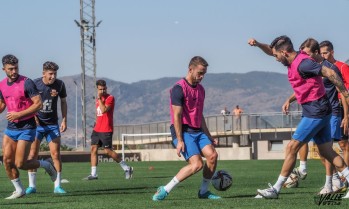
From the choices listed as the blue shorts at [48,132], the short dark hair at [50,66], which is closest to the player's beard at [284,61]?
the short dark hair at [50,66]

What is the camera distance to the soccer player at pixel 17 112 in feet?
48.0

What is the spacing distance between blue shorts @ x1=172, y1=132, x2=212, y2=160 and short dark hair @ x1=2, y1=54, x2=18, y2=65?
2.74 meters

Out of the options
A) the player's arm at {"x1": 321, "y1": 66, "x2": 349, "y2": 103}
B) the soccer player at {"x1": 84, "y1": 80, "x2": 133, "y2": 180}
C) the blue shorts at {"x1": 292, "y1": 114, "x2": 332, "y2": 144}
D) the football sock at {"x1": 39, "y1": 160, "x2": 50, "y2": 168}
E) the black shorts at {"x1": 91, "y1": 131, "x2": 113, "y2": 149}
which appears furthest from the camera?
the black shorts at {"x1": 91, "y1": 131, "x2": 113, "y2": 149}

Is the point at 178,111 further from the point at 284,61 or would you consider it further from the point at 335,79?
the point at 335,79

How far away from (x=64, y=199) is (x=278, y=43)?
4119 millimetres

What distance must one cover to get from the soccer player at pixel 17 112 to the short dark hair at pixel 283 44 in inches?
146

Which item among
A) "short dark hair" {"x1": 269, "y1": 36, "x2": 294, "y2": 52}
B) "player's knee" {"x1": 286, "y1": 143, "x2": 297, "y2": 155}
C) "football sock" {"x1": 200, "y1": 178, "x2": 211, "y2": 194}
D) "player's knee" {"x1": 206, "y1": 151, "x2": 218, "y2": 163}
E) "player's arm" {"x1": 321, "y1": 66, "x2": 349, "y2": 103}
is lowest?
"football sock" {"x1": 200, "y1": 178, "x2": 211, "y2": 194}

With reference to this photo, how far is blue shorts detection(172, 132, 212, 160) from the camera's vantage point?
13.9 m

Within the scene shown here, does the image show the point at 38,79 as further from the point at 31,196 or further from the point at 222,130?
the point at 222,130

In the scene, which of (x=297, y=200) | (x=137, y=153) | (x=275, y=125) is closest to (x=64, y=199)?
(x=297, y=200)

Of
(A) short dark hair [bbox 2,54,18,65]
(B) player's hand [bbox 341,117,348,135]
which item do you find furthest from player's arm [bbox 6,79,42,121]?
(B) player's hand [bbox 341,117,348,135]

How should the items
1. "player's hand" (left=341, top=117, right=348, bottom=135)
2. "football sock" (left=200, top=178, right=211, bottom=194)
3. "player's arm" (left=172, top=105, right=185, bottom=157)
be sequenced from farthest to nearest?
"player's hand" (left=341, top=117, right=348, bottom=135) < "football sock" (left=200, top=178, right=211, bottom=194) < "player's arm" (left=172, top=105, right=185, bottom=157)

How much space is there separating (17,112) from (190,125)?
2689mm

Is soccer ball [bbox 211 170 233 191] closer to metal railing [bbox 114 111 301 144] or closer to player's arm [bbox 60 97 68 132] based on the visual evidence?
player's arm [bbox 60 97 68 132]
